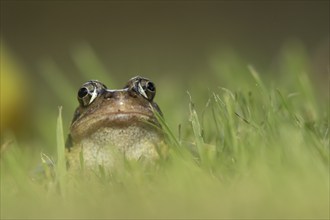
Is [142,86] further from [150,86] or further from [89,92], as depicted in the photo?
[89,92]

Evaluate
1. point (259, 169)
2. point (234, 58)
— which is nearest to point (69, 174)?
point (259, 169)

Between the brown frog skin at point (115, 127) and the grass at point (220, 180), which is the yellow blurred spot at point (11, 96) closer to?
the brown frog skin at point (115, 127)

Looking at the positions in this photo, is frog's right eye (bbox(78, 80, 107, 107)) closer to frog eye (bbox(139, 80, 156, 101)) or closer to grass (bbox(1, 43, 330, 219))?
frog eye (bbox(139, 80, 156, 101))

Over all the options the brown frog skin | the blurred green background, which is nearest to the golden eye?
the brown frog skin

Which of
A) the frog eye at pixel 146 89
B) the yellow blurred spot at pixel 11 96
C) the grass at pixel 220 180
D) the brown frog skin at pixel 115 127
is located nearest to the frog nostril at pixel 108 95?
the brown frog skin at pixel 115 127

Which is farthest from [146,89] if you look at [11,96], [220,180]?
[11,96]

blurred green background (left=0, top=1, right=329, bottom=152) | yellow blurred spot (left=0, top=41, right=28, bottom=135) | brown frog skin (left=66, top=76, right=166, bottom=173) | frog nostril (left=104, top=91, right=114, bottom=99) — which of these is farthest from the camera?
blurred green background (left=0, top=1, right=329, bottom=152)

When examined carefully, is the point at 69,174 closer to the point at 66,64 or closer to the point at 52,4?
the point at 66,64
